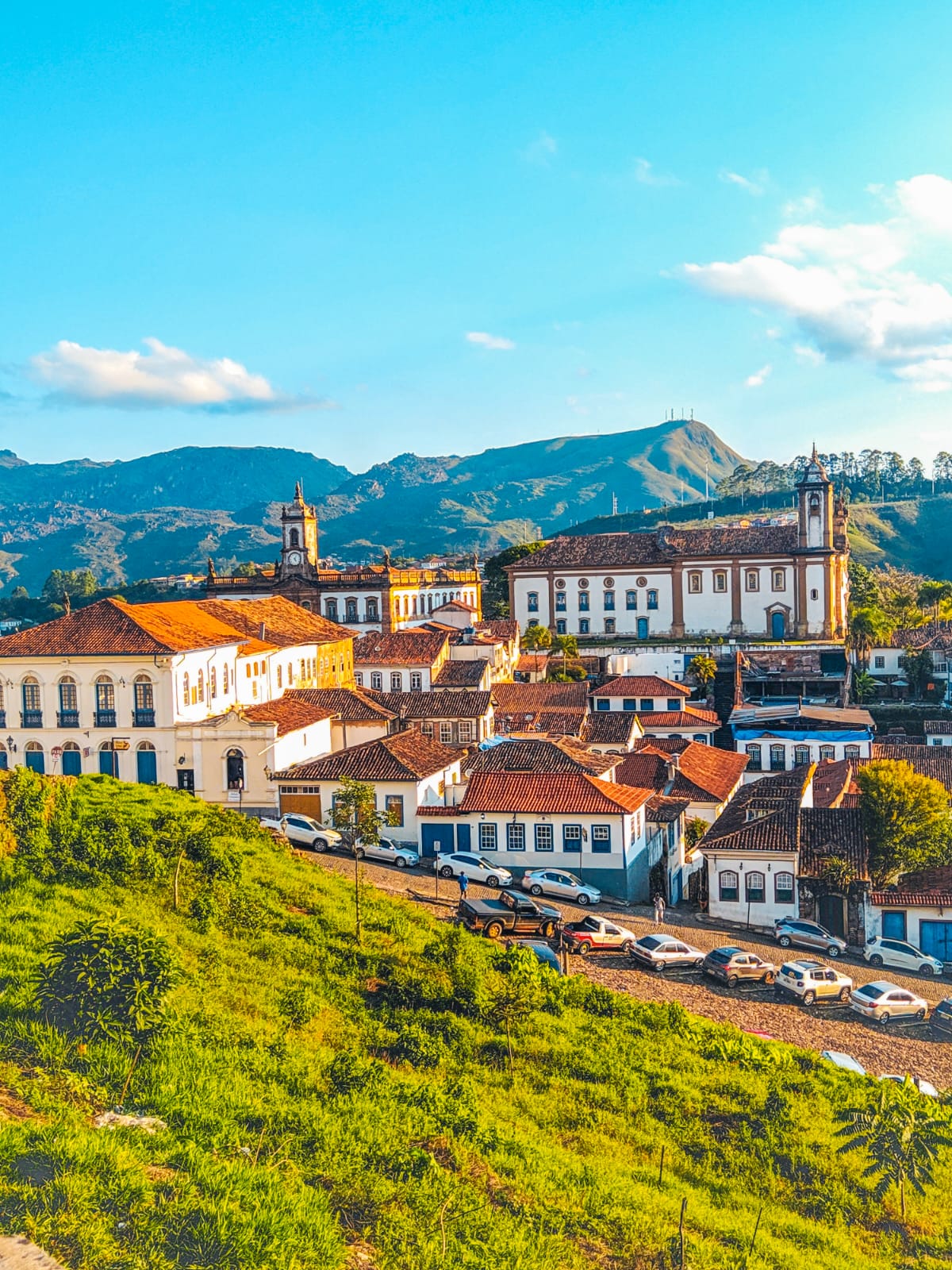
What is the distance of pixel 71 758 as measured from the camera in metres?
35.2

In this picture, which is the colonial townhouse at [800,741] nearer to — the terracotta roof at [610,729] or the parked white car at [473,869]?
the terracotta roof at [610,729]

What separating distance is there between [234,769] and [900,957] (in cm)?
1926

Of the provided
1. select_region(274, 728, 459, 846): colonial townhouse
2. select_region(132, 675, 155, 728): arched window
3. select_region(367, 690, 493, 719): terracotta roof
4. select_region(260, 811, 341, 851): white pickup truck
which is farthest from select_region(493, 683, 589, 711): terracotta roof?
select_region(260, 811, 341, 851): white pickup truck

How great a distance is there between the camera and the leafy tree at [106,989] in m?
13.7

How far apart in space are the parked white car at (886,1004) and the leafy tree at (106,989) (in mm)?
14377

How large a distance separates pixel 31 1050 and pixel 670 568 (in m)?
75.9

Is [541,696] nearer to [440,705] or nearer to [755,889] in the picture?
[440,705]

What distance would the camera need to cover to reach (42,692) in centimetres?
3544

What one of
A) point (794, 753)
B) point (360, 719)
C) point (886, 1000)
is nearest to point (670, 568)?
point (794, 753)

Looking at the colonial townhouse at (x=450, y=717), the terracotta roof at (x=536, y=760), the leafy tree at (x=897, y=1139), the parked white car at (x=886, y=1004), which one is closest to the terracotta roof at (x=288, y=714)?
the colonial townhouse at (x=450, y=717)

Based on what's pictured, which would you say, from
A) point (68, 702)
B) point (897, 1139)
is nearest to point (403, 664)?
point (68, 702)

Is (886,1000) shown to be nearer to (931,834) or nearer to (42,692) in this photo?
(931,834)

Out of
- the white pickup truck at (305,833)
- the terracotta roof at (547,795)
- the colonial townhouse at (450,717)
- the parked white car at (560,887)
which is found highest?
the colonial townhouse at (450,717)

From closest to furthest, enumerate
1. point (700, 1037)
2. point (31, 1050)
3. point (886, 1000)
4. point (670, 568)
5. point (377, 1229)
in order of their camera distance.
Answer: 1. point (377, 1229)
2. point (31, 1050)
3. point (700, 1037)
4. point (886, 1000)
5. point (670, 568)
